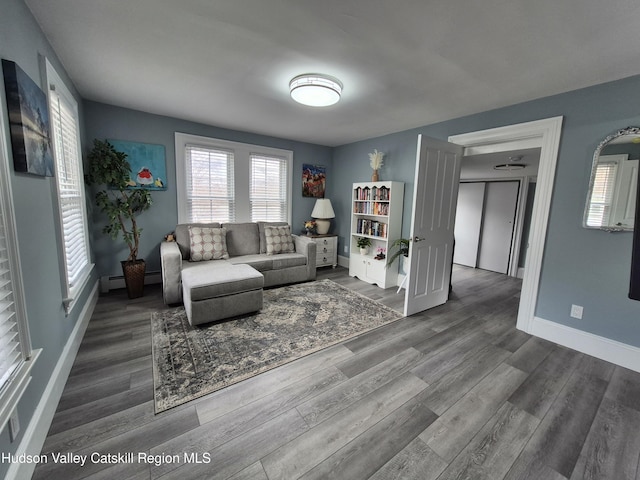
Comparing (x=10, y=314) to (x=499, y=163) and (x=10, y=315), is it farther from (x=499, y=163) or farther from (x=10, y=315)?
(x=499, y=163)

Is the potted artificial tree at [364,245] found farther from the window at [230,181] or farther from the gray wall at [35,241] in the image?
the gray wall at [35,241]

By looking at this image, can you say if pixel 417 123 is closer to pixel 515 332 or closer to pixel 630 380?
pixel 515 332

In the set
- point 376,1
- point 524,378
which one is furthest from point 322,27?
point 524,378

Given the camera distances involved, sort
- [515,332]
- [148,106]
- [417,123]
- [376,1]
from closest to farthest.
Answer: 1. [376,1]
2. [515,332]
3. [148,106]
4. [417,123]

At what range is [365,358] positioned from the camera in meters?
2.16

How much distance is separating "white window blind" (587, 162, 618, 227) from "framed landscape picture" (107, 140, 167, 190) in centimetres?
473

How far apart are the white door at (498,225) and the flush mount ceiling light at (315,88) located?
4.22 m

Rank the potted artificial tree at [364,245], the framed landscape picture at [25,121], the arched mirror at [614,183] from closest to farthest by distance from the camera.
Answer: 1. the framed landscape picture at [25,121]
2. the arched mirror at [614,183]
3. the potted artificial tree at [364,245]

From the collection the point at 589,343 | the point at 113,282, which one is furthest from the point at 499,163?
the point at 113,282

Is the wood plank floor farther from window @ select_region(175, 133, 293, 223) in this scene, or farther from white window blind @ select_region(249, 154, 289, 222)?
white window blind @ select_region(249, 154, 289, 222)

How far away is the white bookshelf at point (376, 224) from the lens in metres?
3.85

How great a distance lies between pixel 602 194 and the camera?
2.21m

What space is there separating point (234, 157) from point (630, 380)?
4879mm

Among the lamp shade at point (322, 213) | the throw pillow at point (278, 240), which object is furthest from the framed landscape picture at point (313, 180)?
the throw pillow at point (278, 240)
